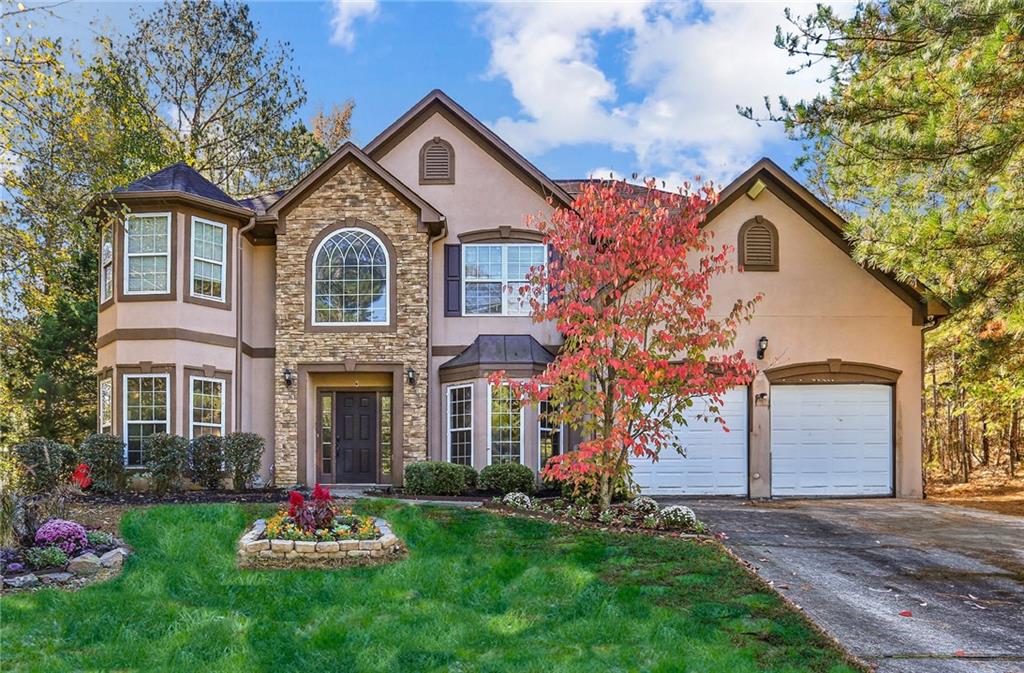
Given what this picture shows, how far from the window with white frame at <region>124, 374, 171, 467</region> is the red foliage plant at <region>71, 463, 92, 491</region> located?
0.97 m

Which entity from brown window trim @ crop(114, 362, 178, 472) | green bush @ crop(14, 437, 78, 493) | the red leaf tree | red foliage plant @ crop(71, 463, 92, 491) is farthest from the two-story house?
the red leaf tree

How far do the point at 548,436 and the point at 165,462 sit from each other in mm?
6319

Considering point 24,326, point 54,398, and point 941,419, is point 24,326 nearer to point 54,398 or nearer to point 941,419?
point 54,398

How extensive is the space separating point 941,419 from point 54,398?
23.9 metres

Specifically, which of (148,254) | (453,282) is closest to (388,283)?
(453,282)

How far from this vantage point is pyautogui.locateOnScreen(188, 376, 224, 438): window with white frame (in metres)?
14.3

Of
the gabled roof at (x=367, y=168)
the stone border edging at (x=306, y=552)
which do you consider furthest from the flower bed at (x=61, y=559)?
the gabled roof at (x=367, y=168)

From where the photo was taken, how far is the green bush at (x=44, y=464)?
11977 mm

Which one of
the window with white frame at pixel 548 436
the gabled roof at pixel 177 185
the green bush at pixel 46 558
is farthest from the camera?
the window with white frame at pixel 548 436

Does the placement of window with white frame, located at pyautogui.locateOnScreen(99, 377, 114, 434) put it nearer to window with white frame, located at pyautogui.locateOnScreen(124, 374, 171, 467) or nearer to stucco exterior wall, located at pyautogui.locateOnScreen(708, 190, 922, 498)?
window with white frame, located at pyautogui.locateOnScreen(124, 374, 171, 467)

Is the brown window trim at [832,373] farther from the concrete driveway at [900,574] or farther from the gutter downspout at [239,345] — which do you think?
the gutter downspout at [239,345]

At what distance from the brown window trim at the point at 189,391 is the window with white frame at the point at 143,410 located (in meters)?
0.24

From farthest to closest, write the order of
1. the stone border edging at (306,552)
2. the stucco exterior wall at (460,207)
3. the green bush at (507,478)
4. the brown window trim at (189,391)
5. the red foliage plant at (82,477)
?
the stucco exterior wall at (460,207) → the brown window trim at (189,391) → the green bush at (507,478) → the red foliage plant at (82,477) → the stone border edging at (306,552)

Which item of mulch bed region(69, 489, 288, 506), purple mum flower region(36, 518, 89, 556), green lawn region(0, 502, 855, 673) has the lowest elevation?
green lawn region(0, 502, 855, 673)
